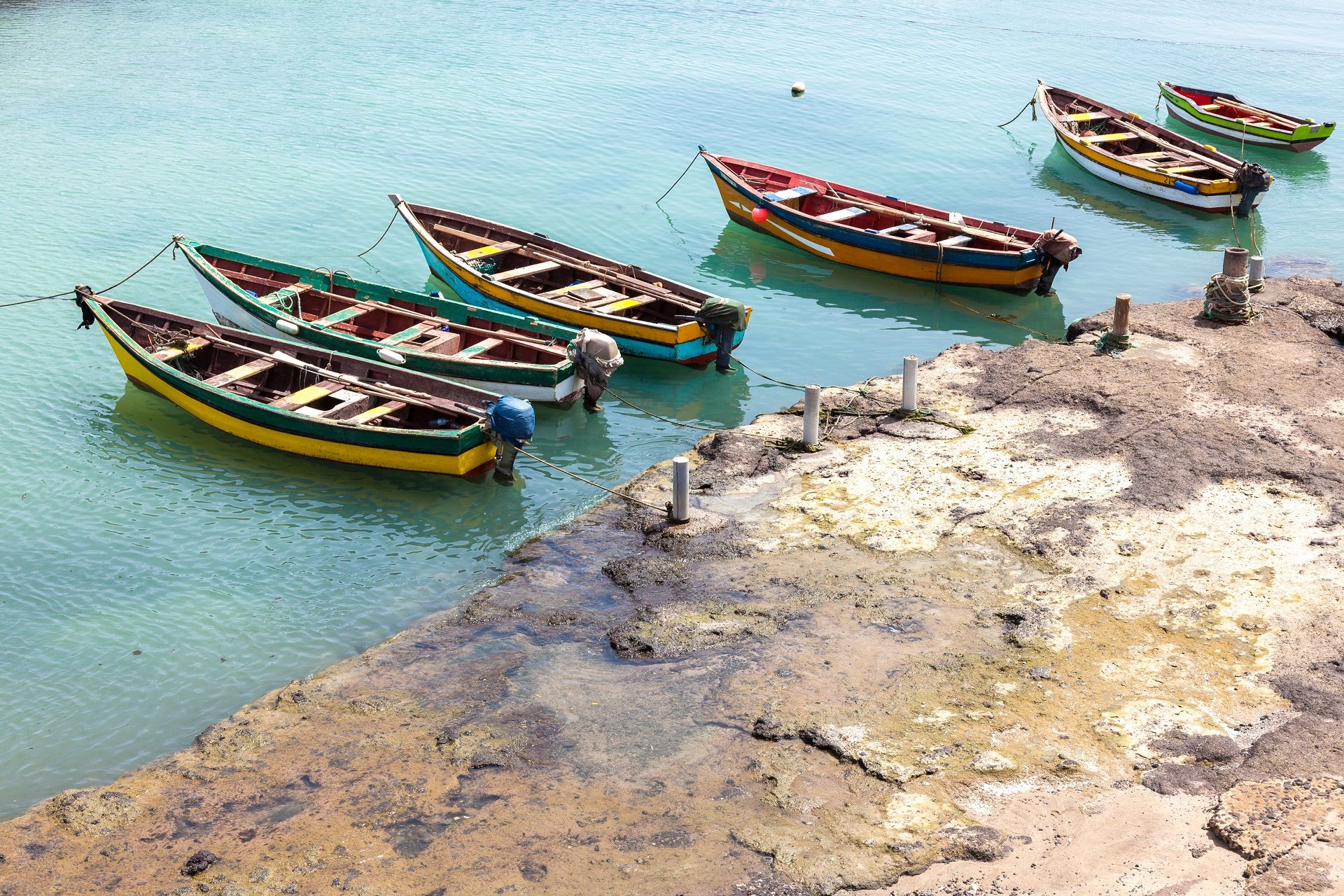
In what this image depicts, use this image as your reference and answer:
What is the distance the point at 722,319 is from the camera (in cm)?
1783

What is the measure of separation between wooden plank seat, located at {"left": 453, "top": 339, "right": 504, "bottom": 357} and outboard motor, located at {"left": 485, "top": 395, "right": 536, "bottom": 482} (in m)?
2.31

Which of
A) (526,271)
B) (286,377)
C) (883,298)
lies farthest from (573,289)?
(883,298)

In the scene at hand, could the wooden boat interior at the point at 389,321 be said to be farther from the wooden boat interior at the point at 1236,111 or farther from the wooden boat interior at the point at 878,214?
the wooden boat interior at the point at 1236,111

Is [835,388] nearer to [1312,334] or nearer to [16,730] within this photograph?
[1312,334]

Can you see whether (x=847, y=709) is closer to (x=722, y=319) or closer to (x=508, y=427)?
(x=508, y=427)

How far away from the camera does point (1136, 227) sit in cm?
2606

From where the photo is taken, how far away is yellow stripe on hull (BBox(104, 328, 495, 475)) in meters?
14.7

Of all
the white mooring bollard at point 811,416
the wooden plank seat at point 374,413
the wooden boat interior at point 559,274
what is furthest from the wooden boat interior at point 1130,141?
the wooden plank seat at point 374,413

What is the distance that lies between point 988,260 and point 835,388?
5.66 m

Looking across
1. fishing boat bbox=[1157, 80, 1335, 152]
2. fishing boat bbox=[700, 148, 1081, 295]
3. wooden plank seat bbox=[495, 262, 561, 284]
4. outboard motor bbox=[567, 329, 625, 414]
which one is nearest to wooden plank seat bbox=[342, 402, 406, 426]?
outboard motor bbox=[567, 329, 625, 414]

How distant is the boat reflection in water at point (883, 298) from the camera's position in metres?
21.0

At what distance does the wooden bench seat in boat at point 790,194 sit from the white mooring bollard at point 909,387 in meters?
9.11

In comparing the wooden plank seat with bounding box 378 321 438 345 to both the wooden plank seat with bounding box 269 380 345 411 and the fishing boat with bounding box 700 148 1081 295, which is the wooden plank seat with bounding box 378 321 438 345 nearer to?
the wooden plank seat with bounding box 269 380 345 411

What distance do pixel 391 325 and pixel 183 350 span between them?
3112 millimetres
